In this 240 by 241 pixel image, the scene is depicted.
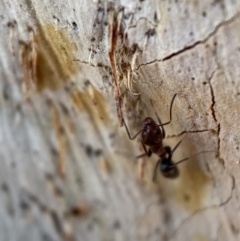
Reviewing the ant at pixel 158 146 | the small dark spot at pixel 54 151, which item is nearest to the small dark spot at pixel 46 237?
the small dark spot at pixel 54 151

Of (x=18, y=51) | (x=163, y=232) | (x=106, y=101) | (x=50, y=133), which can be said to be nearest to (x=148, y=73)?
(x=106, y=101)

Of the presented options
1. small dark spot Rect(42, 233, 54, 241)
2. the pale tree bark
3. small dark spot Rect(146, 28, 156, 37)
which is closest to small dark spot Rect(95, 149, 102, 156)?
the pale tree bark

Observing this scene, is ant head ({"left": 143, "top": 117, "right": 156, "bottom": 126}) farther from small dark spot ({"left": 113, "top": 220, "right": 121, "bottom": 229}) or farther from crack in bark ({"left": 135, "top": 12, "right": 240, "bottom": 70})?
small dark spot ({"left": 113, "top": 220, "right": 121, "bottom": 229})

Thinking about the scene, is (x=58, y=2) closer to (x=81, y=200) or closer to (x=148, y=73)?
(x=148, y=73)

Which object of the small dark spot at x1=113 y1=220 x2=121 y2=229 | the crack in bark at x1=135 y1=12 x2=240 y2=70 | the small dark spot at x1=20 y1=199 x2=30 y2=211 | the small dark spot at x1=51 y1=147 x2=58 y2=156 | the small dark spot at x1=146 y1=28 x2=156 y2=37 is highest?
the small dark spot at x1=146 y1=28 x2=156 y2=37

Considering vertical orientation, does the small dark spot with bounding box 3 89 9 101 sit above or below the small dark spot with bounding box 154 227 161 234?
above

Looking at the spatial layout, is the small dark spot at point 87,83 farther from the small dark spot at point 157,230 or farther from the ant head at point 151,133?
the small dark spot at point 157,230

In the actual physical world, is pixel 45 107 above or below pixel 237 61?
above
